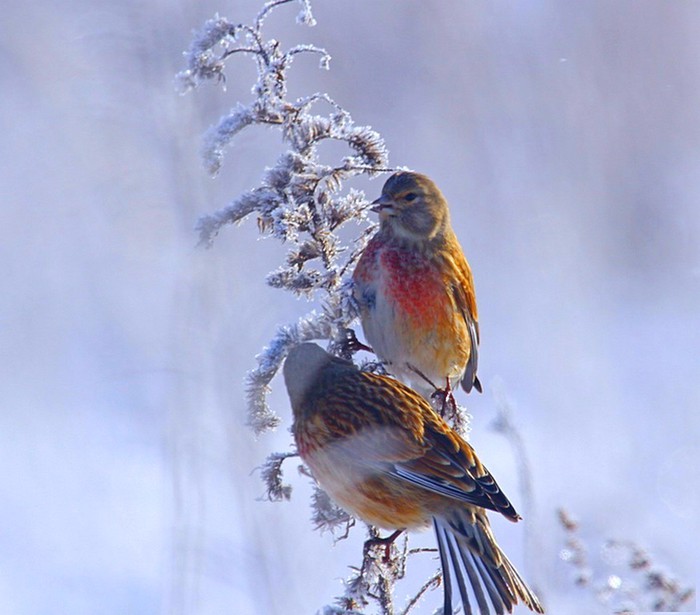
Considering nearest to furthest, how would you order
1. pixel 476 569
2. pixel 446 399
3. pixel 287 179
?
pixel 476 569
pixel 287 179
pixel 446 399

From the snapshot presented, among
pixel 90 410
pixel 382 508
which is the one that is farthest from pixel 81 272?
pixel 382 508

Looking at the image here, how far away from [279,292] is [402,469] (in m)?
0.65

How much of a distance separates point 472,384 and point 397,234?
0.73 metres

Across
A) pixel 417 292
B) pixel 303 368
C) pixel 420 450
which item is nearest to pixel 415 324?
pixel 417 292

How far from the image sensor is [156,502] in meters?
4.88

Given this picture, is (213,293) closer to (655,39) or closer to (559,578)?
(559,578)

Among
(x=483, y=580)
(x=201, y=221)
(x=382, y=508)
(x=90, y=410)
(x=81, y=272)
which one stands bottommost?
(x=483, y=580)

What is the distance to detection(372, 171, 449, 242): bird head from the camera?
4012mm

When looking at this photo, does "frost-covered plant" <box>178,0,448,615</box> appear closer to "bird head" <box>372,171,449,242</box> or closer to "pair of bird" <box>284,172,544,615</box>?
"pair of bird" <box>284,172,544,615</box>

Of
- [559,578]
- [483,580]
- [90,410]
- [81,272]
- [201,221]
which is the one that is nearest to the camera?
[483,580]

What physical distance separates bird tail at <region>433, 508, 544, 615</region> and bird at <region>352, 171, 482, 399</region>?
2.61 feet

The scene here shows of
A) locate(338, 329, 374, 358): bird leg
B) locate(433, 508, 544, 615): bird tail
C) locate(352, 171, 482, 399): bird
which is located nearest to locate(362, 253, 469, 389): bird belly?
locate(352, 171, 482, 399): bird

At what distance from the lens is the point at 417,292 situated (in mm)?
4141

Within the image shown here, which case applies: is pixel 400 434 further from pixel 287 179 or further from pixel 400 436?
pixel 287 179
